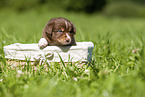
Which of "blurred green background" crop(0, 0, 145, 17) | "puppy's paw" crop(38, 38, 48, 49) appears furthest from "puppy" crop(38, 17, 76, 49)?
"blurred green background" crop(0, 0, 145, 17)

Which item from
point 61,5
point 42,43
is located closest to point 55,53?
point 42,43

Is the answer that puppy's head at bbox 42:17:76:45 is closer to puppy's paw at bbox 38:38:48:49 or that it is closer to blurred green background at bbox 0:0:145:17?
puppy's paw at bbox 38:38:48:49

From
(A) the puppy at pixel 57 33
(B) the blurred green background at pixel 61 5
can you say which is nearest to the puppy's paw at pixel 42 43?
(A) the puppy at pixel 57 33

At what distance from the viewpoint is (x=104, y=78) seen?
1689mm

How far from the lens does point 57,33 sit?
2.03 m

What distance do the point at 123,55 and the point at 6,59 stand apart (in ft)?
4.85

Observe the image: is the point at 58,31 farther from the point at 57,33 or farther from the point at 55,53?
the point at 55,53

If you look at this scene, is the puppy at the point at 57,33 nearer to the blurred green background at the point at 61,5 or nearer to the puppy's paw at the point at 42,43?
the puppy's paw at the point at 42,43

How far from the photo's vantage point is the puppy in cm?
200

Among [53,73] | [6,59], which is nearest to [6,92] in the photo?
[53,73]

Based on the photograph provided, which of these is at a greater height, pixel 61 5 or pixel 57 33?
pixel 61 5

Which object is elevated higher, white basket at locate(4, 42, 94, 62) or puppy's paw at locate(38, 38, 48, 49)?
puppy's paw at locate(38, 38, 48, 49)

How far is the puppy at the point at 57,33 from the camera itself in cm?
200

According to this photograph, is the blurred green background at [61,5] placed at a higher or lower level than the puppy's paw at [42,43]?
higher
